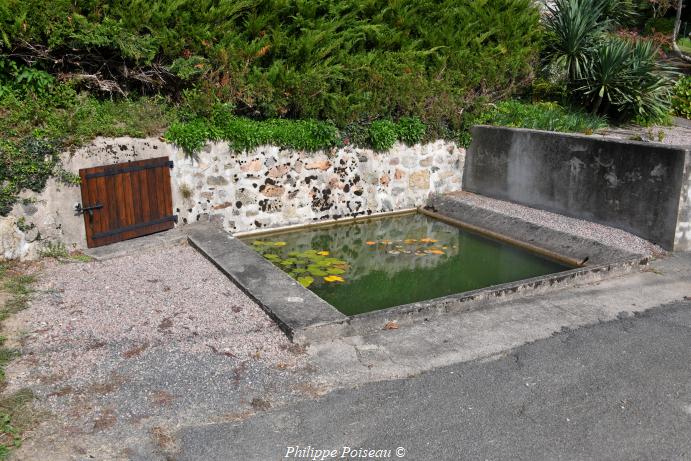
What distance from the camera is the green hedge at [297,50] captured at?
9078mm

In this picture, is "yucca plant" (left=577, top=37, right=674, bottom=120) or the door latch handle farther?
"yucca plant" (left=577, top=37, right=674, bottom=120)

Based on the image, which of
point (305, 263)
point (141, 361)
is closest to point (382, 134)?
point (305, 263)

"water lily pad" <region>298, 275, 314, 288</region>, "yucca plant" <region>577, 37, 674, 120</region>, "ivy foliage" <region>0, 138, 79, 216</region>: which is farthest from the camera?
"yucca plant" <region>577, 37, 674, 120</region>

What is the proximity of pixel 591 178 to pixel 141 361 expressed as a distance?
7224mm

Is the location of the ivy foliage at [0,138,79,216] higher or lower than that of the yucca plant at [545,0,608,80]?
lower

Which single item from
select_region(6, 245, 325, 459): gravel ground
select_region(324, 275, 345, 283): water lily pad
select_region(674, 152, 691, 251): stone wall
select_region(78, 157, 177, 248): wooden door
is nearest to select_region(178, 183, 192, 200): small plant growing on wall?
select_region(78, 157, 177, 248): wooden door

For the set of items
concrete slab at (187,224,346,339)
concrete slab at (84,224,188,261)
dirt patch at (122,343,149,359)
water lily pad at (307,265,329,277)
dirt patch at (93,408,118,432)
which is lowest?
water lily pad at (307,265,329,277)

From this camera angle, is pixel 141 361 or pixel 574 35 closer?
pixel 141 361

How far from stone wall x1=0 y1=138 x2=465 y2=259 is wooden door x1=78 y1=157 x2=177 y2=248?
12 centimetres

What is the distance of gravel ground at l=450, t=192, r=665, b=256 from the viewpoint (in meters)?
8.84

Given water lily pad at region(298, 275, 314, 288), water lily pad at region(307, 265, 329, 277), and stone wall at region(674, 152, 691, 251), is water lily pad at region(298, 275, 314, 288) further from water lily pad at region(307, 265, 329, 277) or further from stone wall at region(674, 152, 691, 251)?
stone wall at region(674, 152, 691, 251)

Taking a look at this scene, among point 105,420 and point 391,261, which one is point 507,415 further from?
point 391,261

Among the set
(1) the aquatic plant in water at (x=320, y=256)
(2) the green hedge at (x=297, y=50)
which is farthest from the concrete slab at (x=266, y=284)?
(2) the green hedge at (x=297, y=50)

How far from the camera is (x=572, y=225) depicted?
31.9 feet
